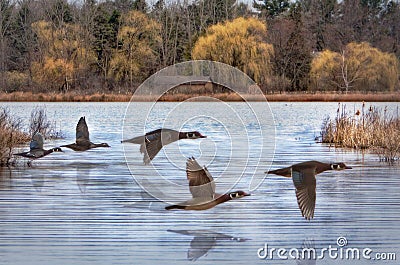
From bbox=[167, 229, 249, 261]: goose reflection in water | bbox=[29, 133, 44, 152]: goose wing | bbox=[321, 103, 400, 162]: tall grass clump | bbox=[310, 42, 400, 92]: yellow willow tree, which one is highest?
bbox=[310, 42, 400, 92]: yellow willow tree

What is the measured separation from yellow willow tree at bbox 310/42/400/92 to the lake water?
1587 inches

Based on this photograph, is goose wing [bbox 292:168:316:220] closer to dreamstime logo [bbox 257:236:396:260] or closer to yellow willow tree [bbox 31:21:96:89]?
dreamstime logo [bbox 257:236:396:260]

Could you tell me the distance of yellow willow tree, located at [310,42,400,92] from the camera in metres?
57.7

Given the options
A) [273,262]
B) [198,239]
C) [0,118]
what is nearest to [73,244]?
[198,239]

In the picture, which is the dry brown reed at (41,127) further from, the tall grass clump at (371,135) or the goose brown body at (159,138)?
the goose brown body at (159,138)

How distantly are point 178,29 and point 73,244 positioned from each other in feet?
196

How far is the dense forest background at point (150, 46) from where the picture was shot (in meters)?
59.8

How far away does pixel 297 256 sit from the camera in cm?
798

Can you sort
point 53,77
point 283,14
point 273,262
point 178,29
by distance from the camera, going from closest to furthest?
point 273,262
point 53,77
point 178,29
point 283,14

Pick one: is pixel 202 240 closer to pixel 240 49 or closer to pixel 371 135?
pixel 371 135

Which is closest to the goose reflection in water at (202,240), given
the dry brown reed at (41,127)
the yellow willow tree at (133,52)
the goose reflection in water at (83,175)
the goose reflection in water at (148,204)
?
the goose reflection in water at (148,204)

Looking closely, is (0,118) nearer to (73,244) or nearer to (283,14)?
(73,244)

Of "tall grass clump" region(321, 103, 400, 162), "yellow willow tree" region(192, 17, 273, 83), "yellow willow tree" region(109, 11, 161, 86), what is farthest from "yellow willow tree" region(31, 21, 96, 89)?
"tall grass clump" region(321, 103, 400, 162)

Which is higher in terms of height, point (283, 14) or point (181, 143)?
point (283, 14)
